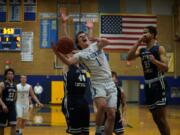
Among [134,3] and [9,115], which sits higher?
[134,3]

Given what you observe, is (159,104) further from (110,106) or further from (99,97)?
(99,97)

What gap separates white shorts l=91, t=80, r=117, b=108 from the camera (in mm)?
6387

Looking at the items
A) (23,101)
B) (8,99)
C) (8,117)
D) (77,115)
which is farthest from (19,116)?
(77,115)

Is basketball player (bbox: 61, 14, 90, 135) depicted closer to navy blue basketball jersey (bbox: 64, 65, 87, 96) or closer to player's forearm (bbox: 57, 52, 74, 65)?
navy blue basketball jersey (bbox: 64, 65, 87, 96)

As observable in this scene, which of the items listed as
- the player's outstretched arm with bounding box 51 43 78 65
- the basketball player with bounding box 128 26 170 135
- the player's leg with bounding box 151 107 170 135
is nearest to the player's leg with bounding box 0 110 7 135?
the player's outstretched arm with bounding box 51 43 78 65

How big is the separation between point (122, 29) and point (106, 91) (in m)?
20.3

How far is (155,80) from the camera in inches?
266

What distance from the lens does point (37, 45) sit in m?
27.0

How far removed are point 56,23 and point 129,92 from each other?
716 centimetres

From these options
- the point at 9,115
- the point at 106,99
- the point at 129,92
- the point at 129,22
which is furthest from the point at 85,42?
the point at 129,92

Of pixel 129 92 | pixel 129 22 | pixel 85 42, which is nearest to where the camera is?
pixel 85 42

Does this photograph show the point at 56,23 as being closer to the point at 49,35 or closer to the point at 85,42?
the point at 49,35

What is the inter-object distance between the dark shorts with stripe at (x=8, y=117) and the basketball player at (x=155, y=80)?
3670 millimetres

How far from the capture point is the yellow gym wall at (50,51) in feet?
88.1
